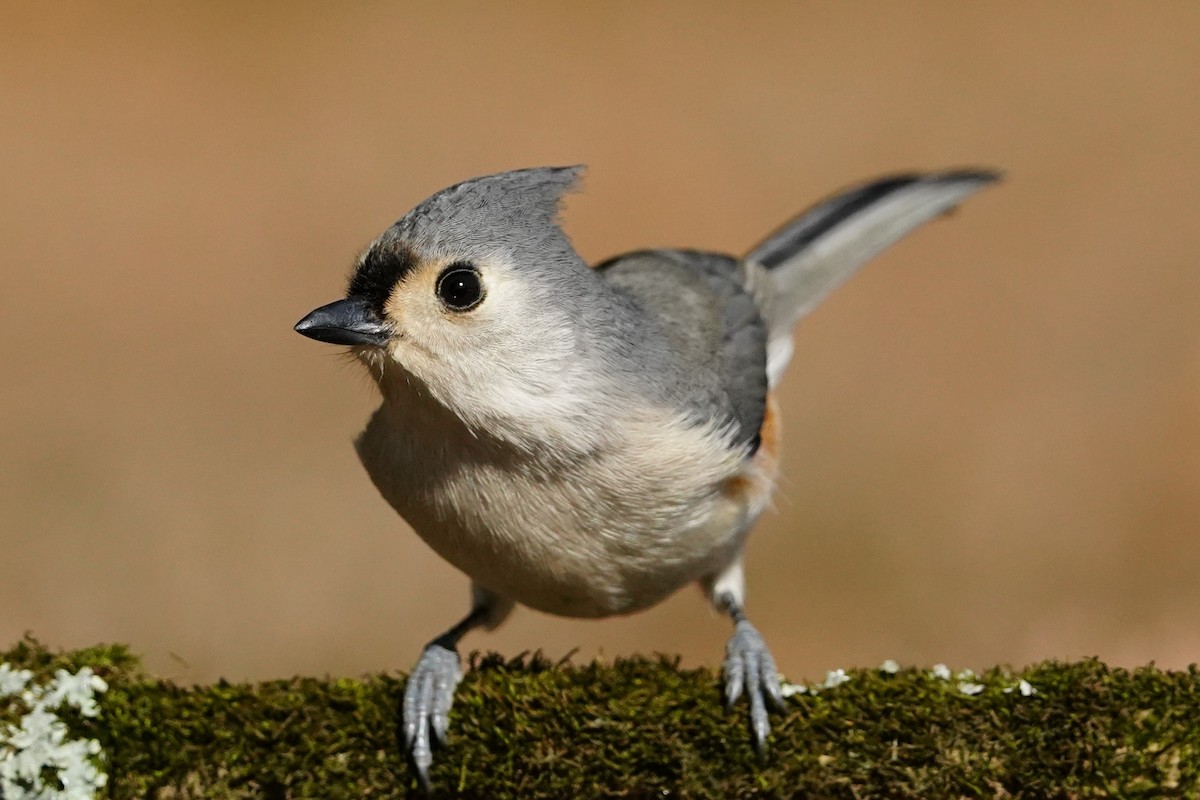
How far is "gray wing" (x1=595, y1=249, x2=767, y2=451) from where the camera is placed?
10.3 feet

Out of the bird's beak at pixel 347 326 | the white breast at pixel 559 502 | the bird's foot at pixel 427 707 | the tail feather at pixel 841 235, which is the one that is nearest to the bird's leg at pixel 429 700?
the bird's foot at pixel 427 707

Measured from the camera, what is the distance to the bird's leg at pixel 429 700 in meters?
2.60

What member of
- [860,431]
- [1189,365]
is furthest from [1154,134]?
[860,431]

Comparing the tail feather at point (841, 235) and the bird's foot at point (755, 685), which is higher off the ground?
the tail feather at point (841, 235)

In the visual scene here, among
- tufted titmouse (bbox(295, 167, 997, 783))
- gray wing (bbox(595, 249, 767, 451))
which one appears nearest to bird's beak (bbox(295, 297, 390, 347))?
tufted titmouse (bbox(295, 167, 997, 783))

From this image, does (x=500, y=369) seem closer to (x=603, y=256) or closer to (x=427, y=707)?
(x=427, y=707)

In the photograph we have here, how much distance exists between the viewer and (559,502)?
9.11 feet

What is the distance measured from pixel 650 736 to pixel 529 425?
0.69 m

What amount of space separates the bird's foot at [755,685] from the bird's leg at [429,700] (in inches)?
23.6

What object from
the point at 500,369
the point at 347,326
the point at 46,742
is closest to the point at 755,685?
the point at 500,369

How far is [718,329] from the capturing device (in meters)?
3.59

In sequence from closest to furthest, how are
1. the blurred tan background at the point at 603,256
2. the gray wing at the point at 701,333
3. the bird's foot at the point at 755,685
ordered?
the bird's foot at the point at 755,685 → the gray wing at the point at 701,333 → the blurred tan background at the point at 603,256

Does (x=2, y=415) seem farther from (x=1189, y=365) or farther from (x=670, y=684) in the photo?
(x=1189, y=365)

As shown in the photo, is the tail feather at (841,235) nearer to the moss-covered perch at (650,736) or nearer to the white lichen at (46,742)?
the moss-covered perch at (650,736)
